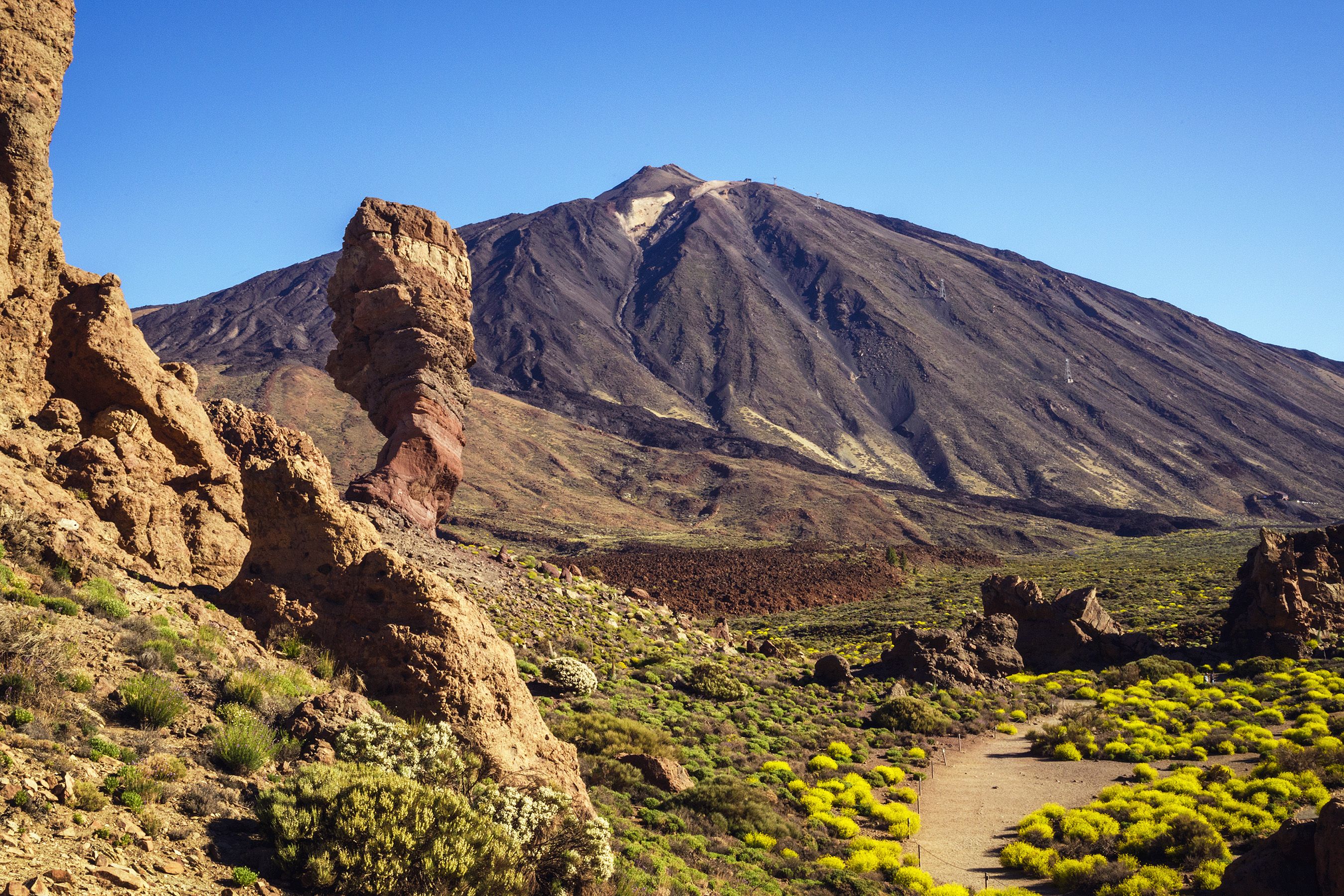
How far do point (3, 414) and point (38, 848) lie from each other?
989 centimetres

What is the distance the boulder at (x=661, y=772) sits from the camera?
15172 mm

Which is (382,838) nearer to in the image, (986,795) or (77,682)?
(77,682)

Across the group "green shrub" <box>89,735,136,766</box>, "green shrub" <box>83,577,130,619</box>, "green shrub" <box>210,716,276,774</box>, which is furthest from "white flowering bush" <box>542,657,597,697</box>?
"green shrub" <box>89,735,136,766</box>

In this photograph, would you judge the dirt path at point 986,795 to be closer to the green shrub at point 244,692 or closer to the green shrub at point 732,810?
the green shrub at point 732,810

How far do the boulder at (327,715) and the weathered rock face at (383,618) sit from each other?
114 centimetres

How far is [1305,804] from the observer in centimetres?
1559

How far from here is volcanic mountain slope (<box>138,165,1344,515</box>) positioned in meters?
131

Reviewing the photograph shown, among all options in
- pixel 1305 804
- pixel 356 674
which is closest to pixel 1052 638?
pixel 1305 804

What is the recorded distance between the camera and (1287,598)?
29.5 meters

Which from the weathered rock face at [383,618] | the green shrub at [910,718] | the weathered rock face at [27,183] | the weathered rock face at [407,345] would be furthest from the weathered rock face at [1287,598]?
the weathered rock face at [27,183]

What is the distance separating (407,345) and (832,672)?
17275mm

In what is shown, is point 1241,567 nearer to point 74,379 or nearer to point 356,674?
point 356,674

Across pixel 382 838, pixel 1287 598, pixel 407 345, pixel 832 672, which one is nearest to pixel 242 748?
pixel 382 838

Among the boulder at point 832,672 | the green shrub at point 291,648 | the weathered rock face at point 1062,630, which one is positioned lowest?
the green shrub at point 291,648
